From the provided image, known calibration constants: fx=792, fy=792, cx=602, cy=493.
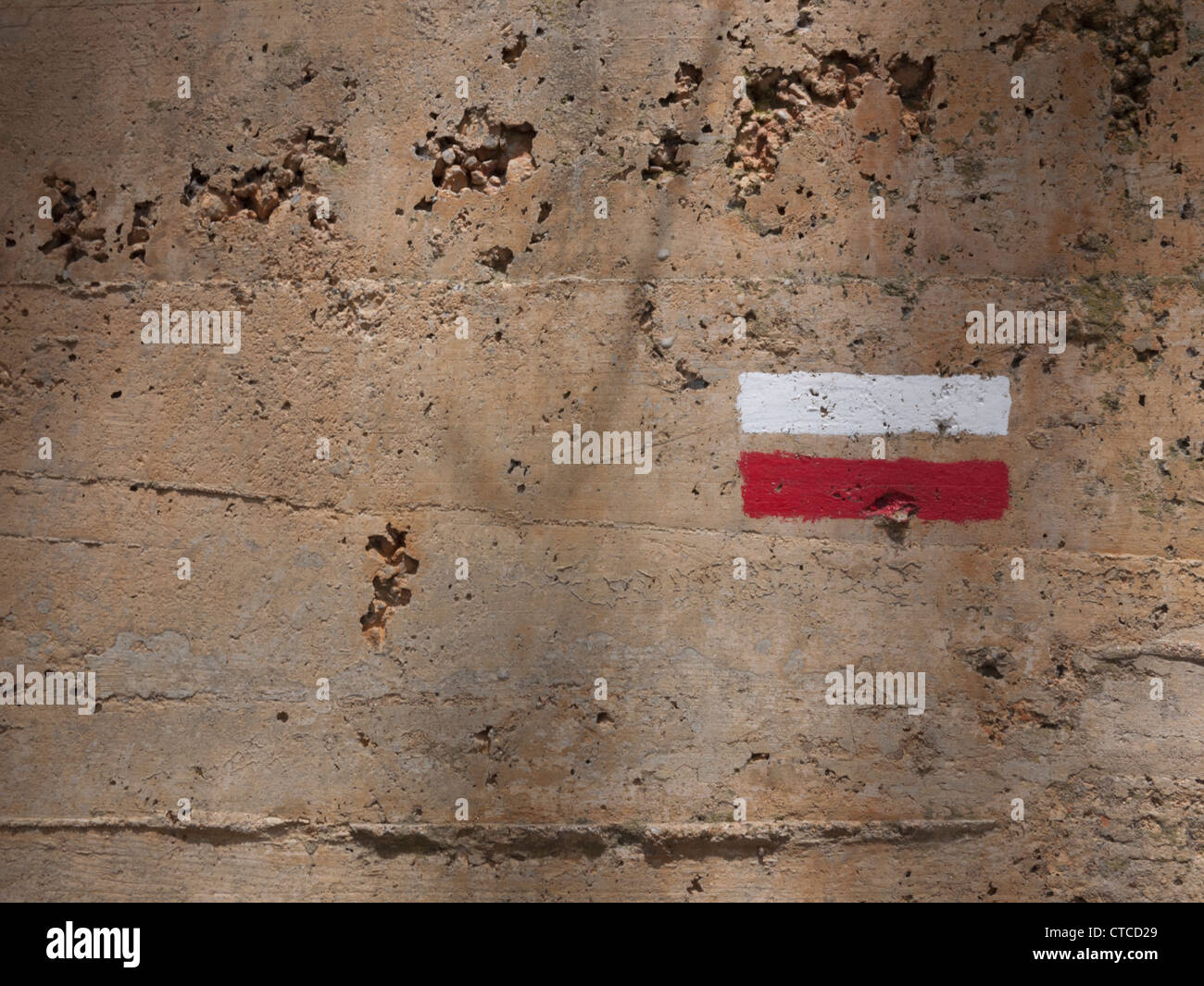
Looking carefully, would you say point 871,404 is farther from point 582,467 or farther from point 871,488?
point 582,467

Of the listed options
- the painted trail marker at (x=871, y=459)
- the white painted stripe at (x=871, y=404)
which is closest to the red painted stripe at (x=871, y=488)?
the painted trail marker at (x=871, y=459)

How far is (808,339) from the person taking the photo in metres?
2.91

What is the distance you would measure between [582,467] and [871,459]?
1058 mm

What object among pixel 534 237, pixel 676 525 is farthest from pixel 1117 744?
pixel 534 237

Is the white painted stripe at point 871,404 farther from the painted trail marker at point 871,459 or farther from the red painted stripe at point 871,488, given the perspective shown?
the red painted stripe at point 871,488

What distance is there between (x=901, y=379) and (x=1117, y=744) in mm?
1544

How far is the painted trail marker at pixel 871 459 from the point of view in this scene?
2887mm

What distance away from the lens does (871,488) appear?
2.90 meters

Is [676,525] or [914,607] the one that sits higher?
[676,525]

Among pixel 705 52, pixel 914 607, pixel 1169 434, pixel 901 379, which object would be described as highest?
pixel 705 52

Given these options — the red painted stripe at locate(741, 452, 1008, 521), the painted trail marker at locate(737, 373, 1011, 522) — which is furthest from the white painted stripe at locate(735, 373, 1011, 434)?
the red painted stripe at locate(741, 452, 1008, 521)

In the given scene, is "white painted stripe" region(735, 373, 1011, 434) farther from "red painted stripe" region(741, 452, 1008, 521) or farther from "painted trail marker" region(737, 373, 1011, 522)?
"red painted stripe" region(741, 452, 1008, 521)

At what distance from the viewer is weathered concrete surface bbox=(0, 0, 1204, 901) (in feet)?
9.46

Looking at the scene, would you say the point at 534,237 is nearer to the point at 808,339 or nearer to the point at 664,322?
the point at 664,322
